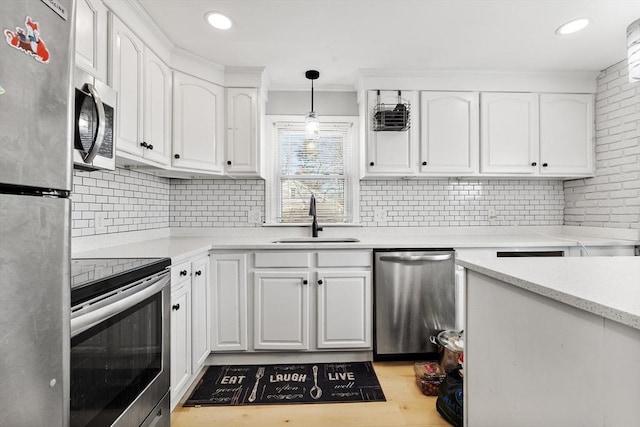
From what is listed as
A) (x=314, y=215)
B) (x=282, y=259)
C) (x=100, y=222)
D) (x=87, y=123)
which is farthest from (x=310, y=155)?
A: (x=87, y=123)

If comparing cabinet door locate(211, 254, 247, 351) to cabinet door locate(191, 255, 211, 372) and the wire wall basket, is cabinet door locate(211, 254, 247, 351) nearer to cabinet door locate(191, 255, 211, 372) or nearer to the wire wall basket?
cabinet door locate(191, 255, 211, 372)

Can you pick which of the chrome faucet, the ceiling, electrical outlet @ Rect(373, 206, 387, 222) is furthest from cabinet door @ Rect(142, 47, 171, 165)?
electrical outlet @ Rect(373, 206, 387, 222)

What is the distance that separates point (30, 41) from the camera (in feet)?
1.90

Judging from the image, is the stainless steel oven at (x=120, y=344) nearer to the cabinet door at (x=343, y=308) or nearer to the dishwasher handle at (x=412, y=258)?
the cabinet door at (x=343, y=308)

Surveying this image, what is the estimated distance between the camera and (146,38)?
1.94 metres

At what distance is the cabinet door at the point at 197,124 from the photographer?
7.59ft

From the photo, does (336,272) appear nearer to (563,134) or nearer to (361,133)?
(361,133)

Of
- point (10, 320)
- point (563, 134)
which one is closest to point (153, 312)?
point (10, 320)

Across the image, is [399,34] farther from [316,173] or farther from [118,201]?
[118,201]

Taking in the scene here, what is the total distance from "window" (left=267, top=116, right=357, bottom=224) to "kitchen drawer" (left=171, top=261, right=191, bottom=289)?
120 centimetres

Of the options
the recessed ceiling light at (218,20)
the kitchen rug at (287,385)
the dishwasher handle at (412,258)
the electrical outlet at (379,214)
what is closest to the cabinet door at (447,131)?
the electrical outlet at (379,214)

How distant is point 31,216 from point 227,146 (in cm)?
208

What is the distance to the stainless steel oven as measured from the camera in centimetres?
88

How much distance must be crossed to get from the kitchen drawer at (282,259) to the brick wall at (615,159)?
8.66 ft
